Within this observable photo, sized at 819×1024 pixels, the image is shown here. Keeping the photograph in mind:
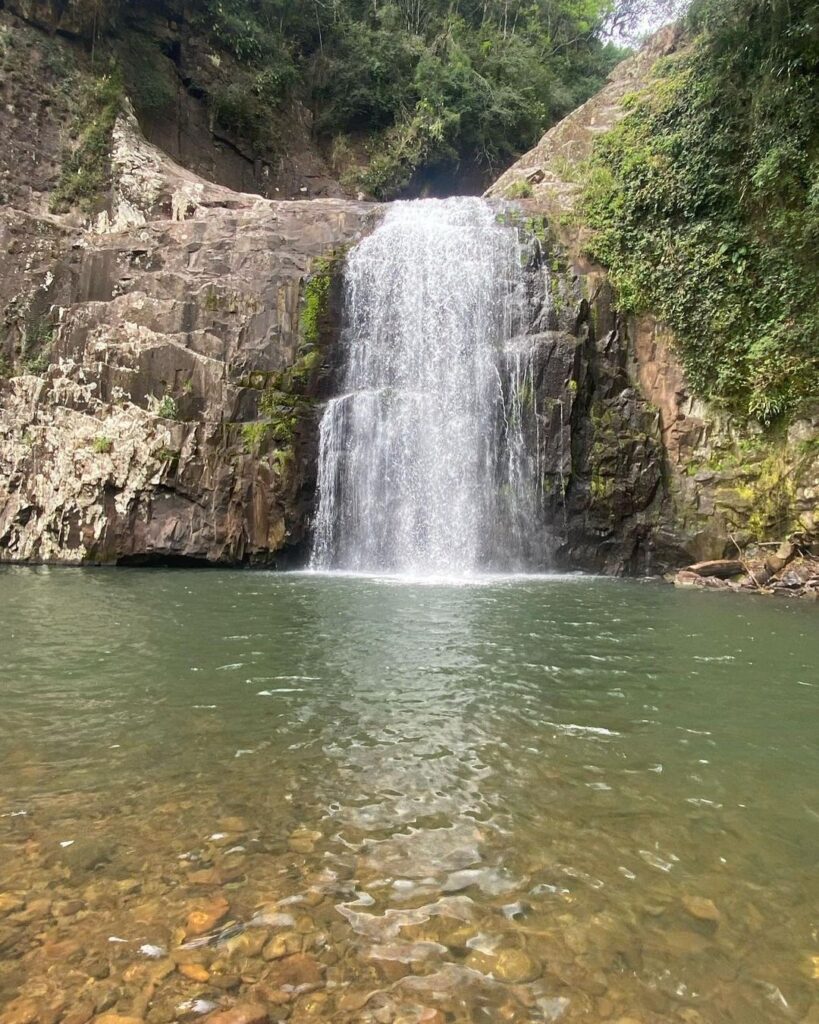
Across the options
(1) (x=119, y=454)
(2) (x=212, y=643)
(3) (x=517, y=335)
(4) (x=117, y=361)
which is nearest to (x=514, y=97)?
(3) (x=517, y=335)

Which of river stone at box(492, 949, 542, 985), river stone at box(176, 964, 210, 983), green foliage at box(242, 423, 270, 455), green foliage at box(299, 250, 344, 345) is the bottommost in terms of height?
river stone at box(176, 964, 210, 983)

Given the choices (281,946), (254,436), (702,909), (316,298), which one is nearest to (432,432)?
(254,436)

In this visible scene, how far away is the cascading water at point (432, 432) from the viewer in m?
16.8

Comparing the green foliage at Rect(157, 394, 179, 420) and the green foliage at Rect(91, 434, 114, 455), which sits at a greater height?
the green foliage at Rect(157, 394, 179, 420)

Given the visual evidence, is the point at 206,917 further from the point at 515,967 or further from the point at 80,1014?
the point at 515,967

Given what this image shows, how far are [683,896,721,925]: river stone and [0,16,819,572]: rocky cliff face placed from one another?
1397cm

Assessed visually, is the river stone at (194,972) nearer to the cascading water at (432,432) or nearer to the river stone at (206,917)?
the river stone at (206,917)

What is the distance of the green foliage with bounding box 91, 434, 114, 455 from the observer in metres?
16.9

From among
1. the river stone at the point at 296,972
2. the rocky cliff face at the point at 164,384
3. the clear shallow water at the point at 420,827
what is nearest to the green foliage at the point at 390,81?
the rocky cliff face at the point at 164,384

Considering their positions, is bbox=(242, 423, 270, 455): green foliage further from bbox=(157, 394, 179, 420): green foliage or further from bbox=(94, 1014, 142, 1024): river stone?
bbox=(94, 1014, 142, 1024): river stone

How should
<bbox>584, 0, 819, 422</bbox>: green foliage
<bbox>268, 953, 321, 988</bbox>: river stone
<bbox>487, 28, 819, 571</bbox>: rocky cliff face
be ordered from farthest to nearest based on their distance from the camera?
<bbox>584, 0, 819, 422</bbox>: green foliage → <bbox>487, 28, 819, 571</bbox>: rocky cliff face → <bbox>268, 953, 321, 988</bbox>: river stone

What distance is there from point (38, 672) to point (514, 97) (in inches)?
1312

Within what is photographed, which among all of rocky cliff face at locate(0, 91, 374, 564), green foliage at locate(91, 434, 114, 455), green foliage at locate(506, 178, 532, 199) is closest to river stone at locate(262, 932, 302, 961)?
rocky cliff face at locate(0, 91, 374, 564)

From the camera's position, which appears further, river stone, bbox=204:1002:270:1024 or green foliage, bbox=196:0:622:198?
green foliage, bbox=196:0:622:198
